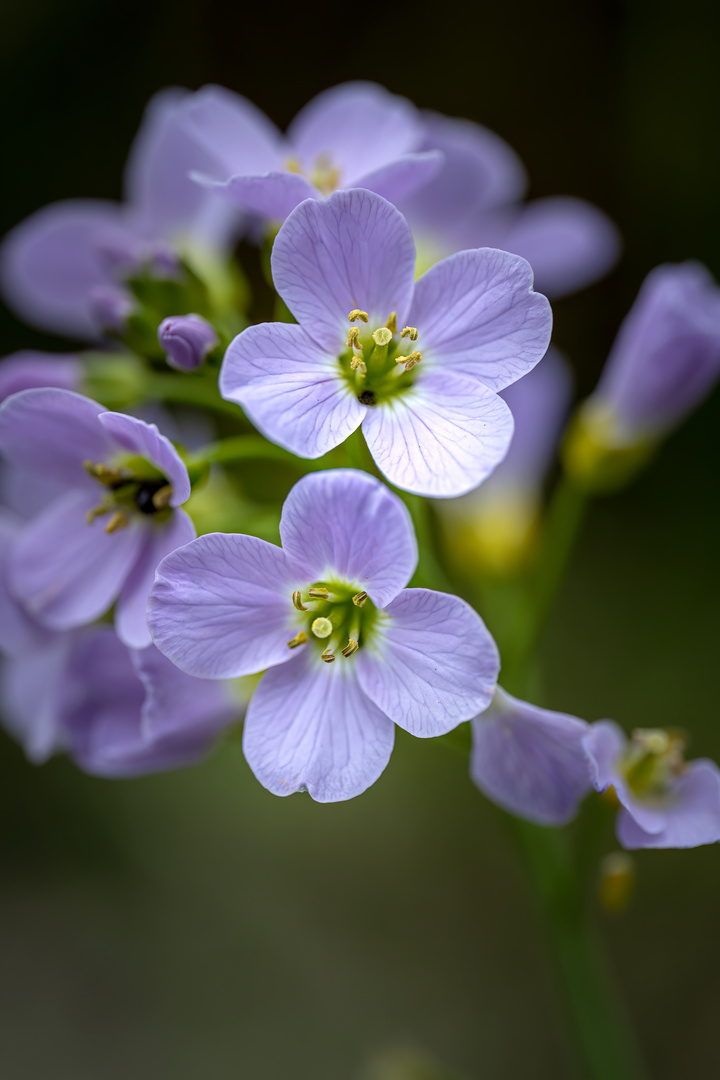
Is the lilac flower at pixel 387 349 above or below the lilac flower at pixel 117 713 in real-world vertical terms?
above

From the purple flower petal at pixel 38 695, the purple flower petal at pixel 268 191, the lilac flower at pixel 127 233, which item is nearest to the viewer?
the purple flower petal at pixel 268 191

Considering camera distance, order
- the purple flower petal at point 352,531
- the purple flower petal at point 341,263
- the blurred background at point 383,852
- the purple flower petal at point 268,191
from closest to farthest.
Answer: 1. the purple flower petal at point 352,531
2. the purple flower petal at point 341,263
3. the purple flower petal at point 268,191
4. the blurred background at point 383,852

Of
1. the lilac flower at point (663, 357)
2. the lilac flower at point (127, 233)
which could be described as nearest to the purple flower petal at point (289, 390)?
the lilac flower at point (127, 233)

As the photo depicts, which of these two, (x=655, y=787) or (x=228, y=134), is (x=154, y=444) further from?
(x=655, y=787)

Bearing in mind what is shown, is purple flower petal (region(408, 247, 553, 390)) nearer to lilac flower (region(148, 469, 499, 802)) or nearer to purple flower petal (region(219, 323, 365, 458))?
purple flower petal (region(219, 323, 365, 458))

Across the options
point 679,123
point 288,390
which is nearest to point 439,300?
point 288,390

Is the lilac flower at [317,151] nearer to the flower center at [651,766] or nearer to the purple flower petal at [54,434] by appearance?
the purple flower petal at [54,434]
